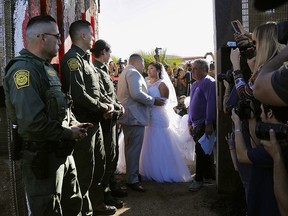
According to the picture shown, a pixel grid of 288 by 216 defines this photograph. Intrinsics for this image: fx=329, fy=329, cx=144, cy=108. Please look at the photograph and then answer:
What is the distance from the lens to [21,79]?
2225 mm

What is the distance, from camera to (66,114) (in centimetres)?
256

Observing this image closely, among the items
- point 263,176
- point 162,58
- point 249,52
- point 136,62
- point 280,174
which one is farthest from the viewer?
point 162,58

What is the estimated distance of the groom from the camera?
187 inches

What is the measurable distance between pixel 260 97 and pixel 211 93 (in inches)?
124

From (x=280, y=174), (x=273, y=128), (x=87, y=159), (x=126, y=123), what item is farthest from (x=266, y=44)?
(x=126, y=123)

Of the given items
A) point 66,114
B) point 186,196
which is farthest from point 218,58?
point 66,114

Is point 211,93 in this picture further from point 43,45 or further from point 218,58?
point 43,45

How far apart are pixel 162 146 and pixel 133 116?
2.63ft

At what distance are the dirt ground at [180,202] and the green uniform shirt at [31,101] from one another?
2.00 m

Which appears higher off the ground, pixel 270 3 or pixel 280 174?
pixel 270 3

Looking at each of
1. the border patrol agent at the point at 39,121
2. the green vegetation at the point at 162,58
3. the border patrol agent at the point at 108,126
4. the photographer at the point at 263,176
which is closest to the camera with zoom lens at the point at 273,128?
the photographer at the point at 263,176

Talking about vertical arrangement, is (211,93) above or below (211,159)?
above

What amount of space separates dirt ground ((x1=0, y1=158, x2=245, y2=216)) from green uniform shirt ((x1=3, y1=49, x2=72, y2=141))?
6.57 feet

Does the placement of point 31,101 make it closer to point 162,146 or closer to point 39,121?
point 39,121
